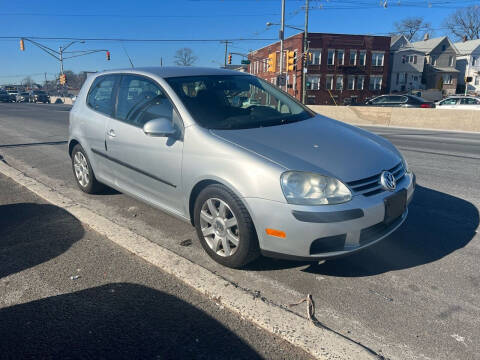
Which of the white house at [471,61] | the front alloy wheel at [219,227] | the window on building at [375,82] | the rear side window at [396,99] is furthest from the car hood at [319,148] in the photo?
the white house at [471,61]

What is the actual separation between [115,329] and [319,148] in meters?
1.99

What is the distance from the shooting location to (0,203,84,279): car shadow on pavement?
3334mm

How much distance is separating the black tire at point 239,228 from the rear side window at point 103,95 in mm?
2013

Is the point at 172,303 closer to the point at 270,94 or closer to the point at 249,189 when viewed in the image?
the point at 249,189

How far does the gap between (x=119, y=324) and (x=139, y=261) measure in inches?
34.4

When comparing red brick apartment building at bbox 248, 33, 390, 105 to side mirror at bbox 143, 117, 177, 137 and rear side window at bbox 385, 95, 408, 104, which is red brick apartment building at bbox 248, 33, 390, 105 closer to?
rear side window at bbox 385, 95, 408, 104

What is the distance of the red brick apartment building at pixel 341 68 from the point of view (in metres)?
48.7

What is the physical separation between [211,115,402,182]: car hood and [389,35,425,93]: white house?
5682cm

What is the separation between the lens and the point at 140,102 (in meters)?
4.02

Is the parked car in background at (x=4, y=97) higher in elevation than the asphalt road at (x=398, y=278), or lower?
higher

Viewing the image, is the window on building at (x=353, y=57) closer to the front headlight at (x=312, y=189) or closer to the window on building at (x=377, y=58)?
the window on building at (x=377, y=58)

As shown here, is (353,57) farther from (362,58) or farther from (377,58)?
(377,58)

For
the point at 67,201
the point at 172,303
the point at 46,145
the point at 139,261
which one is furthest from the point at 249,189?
the point at 46,145

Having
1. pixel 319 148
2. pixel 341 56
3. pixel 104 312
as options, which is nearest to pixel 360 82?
pixel 341 56
